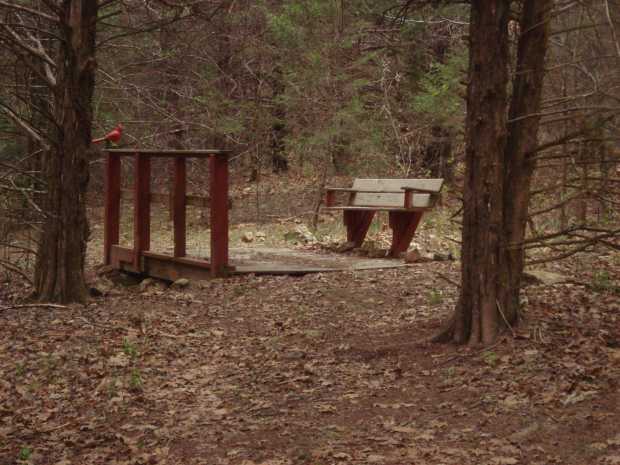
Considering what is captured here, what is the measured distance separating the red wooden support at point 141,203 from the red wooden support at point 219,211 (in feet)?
5.56

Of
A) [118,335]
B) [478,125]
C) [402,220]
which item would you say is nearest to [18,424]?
[118,335]

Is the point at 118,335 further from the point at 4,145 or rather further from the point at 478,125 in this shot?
the point at 4,145

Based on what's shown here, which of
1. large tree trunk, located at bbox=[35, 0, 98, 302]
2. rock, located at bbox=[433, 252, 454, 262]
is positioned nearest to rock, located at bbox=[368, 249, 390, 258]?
rock, located at bbox=[433, 252, 454, 262]

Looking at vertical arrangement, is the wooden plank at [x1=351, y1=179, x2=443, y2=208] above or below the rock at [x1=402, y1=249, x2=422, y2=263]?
above

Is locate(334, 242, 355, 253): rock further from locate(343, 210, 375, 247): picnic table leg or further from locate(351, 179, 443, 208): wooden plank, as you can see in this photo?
locate(351, 179, 443, 208): wooden plank

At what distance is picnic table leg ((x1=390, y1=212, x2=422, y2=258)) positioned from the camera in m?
11.5

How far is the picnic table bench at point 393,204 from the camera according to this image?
11.3m

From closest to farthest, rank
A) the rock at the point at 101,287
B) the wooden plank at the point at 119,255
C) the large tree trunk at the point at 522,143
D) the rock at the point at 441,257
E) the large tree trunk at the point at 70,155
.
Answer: the large tree trunk at the point at 522,143 → the large tree trunk at the point at 70,155 → the rock at the point at 101,287 → the rock at the point at 441,257 → the wooden plank at the point at 119,255

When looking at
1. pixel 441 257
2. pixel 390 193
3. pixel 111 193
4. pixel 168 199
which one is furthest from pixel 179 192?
pixel 441 257

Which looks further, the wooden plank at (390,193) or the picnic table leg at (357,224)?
the picnic table leg at (357,224)

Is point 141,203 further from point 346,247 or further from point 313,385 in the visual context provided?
point 313,385

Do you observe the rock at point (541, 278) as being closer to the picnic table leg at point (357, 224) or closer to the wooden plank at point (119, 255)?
the picnic table leg at point (357, 224)

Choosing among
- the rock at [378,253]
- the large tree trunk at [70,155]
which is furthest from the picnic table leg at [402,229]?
the large tree trunk at [70,155]

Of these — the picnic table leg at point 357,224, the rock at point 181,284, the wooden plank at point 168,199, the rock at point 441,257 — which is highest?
the wooden plank at point 168,199
